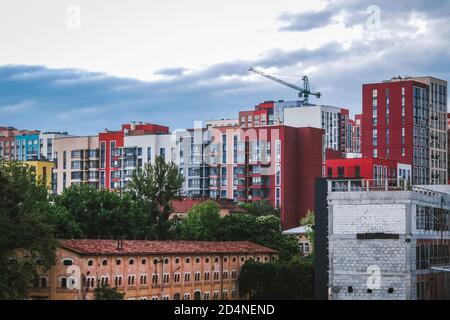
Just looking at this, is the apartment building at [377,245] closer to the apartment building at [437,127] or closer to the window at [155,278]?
the window at [155,278]

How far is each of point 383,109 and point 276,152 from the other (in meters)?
22.9

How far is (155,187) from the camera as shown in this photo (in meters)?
94.8

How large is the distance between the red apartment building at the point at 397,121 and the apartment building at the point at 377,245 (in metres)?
86.7

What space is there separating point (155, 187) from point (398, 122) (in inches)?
2429

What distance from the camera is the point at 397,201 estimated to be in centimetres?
5550

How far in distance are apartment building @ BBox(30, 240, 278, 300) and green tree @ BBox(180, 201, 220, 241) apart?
25.1ft

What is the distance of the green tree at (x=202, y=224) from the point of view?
282 ft

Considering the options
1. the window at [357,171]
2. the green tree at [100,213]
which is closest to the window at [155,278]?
the green tree at [100,213]

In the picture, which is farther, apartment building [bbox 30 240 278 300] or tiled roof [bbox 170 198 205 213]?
tiled roof [bbox 170 198 205 213]

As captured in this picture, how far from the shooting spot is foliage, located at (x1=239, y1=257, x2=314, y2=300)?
70125 mm

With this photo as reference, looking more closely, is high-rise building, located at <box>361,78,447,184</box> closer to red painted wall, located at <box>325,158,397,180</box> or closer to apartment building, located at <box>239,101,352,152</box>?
red painted wall, located at <box>325,158,397,180</box>

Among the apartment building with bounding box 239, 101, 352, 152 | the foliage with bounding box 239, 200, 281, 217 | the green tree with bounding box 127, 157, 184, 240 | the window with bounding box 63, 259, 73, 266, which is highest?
the apartment building with bounding box 239, 101, 352, 152

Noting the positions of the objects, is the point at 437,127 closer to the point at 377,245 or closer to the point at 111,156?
the point at 111,156

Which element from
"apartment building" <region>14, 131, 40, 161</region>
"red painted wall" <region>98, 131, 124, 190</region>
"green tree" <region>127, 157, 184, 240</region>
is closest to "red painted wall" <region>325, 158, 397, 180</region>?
"green tree" <region>127, 157, 184, 240</region>
